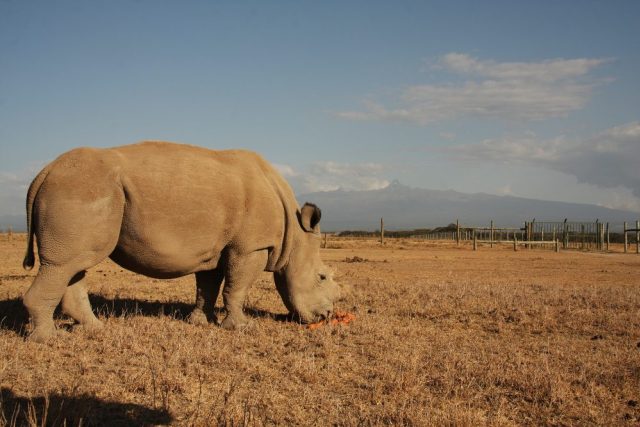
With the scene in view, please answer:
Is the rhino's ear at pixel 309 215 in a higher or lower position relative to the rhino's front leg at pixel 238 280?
higher

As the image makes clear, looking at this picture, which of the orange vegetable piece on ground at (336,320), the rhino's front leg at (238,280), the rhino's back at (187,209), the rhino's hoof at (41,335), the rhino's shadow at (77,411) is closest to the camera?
the rhino's shadow at (77,411)

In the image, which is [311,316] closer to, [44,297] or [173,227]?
[173,227]

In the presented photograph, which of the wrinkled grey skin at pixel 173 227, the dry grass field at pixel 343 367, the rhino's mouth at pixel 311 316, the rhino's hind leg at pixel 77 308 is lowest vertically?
the dry grass field at pixel 343 367

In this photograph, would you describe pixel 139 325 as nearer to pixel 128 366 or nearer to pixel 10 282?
pixel 128 366

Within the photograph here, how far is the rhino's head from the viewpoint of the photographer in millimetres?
8891

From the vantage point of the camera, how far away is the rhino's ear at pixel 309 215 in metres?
9.01

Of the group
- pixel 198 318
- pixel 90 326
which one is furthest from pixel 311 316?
pixel 90 326

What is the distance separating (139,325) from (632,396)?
19.1ft

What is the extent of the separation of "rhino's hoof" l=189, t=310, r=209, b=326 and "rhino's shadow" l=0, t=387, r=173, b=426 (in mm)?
3684

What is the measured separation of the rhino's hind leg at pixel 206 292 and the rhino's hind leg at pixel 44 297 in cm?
215

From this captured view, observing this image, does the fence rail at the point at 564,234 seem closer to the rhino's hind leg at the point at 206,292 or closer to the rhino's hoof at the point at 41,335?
the rhino's hind leg at the point at 206,292

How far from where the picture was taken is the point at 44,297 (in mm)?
7074

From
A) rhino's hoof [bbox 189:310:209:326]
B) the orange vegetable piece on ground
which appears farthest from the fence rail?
rhino's hoof [bbox 189:310:209:326]

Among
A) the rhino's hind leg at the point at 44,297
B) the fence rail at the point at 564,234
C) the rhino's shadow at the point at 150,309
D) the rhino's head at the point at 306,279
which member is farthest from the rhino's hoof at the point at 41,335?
the fence rail at the point at 564,234
